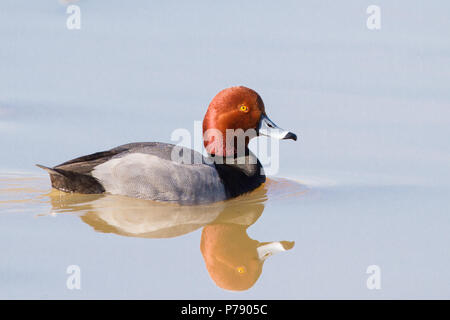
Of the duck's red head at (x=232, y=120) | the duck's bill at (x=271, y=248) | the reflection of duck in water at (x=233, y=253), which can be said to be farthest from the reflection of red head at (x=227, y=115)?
the duck's bill at (x=271, y=248)

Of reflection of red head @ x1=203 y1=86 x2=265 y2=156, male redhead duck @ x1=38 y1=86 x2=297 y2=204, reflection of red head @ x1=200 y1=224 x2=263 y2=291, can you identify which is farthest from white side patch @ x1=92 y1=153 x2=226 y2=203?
reflection of red head @ x1=203 y1=86 x2=265 y2=156

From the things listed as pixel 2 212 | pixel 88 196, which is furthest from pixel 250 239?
pixel 2 212

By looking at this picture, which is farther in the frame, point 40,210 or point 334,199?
point 334,199

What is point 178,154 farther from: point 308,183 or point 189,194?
point 308,183

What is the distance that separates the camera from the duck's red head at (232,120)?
6.78 meters

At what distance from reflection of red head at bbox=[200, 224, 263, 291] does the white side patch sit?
1.61ft

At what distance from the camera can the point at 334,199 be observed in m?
Answer: 6.63

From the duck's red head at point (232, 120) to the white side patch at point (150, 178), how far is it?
0.71 metres

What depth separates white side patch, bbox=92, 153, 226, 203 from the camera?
612 cm

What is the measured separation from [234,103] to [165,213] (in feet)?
4.35

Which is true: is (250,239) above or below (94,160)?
below

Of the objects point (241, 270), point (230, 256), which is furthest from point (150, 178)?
point (241, 270)

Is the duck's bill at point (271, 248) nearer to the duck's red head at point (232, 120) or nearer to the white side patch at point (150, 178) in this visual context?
the white side patch at point (150, 178)

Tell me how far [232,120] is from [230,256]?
70.3 inches
